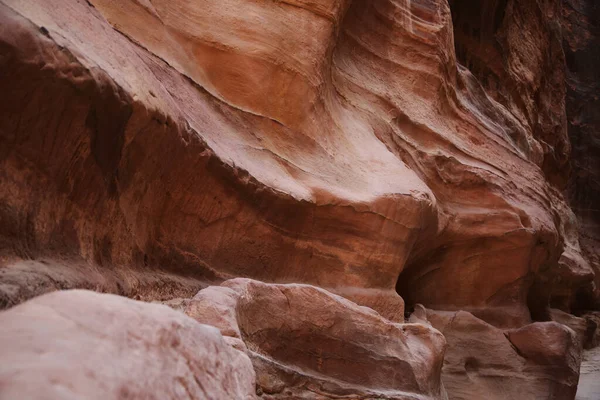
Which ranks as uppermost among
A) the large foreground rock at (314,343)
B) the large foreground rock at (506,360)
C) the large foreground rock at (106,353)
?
the large foreground rock at (106,353)

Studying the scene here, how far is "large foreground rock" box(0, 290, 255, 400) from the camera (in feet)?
4.06

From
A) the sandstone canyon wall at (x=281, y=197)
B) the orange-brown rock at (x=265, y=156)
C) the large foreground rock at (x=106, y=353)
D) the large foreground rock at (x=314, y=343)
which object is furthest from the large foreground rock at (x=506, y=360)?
the large foreground rock at (x=106, y=353)

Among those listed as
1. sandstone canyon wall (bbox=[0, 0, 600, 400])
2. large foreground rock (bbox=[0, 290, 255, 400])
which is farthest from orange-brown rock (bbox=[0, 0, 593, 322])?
large foreground rock (bbox=[0, 290, 255, 400])

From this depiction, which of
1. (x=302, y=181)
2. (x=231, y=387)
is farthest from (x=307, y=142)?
(x=231, y=387)

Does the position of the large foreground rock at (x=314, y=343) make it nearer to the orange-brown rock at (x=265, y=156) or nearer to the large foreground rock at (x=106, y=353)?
the orange-brown rock at (x=265, y=156)

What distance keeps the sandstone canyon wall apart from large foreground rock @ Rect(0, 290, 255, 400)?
0.04ft

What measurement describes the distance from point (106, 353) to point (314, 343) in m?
2.05

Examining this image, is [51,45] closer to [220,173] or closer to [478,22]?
[220,173]

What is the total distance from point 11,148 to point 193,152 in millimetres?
1213

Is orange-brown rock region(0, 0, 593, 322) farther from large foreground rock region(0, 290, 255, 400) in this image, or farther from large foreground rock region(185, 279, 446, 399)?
large foreground rock region(0, 290, 255, 400)

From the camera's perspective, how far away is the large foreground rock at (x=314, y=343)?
284 cm

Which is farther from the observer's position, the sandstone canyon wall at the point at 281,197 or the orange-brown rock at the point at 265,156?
the orange-brown rock at the point at 265,156

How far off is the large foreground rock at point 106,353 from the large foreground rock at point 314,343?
0.75m

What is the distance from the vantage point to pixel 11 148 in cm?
236
